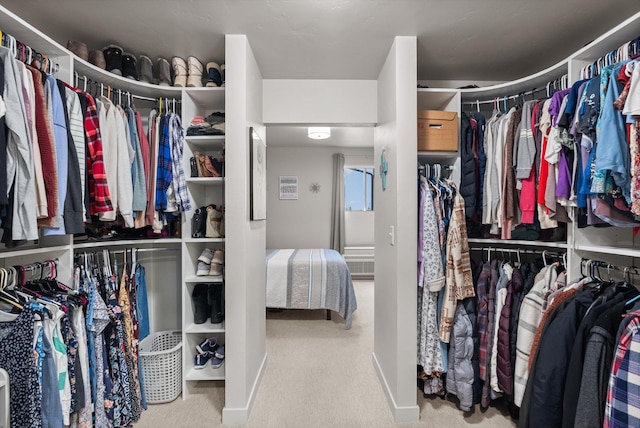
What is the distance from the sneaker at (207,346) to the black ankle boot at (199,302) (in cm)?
20

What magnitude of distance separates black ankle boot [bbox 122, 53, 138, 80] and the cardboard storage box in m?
1.92

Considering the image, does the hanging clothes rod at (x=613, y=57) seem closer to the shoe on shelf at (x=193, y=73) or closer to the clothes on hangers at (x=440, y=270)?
the clothes on hangers at (x=440, y=270)

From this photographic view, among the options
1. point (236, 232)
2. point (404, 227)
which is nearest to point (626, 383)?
point (404, 227)

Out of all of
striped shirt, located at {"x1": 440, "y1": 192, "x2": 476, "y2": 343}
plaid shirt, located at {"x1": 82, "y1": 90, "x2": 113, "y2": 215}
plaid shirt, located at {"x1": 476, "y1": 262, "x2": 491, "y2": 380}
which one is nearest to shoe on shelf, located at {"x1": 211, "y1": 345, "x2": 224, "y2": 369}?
plaid shirt, located at {"x1": 82, "y1": 90, "x2": 113, "y2": 215}

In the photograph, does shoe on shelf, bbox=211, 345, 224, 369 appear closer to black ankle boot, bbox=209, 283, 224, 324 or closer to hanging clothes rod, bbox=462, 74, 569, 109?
black ankle boot, bbox=209, 283, 224, 324

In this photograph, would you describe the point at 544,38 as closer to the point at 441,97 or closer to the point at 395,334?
the point at 441,97

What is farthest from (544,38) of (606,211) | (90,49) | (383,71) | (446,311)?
(90,49)

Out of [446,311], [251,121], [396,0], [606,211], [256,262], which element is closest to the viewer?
[606,211]

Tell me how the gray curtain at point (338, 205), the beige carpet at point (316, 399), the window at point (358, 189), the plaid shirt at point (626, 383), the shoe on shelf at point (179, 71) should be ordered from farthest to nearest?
the window at point (358, 189)
the gray curtain at point (338, 205)
the shoe on shelf at point (179, 71)
the beige carpet at point (316, 399)
the plaid shirt at point (626, 383)

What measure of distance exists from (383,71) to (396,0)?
0.64 m

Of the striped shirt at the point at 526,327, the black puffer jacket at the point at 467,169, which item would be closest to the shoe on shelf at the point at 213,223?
the black puffer jacket at the point at 467,169

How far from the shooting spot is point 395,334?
1.91 m

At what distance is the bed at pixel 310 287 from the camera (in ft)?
11.0

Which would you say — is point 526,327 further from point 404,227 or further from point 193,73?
point 193,73
